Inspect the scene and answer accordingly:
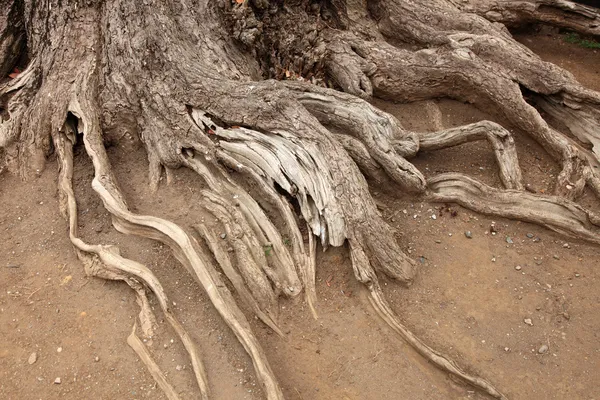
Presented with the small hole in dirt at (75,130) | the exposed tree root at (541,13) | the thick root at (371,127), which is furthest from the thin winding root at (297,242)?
the exposed tree root at (541,13)

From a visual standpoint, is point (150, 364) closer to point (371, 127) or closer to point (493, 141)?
point (371, 127)

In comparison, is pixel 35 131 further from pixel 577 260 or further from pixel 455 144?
pixel 577 260

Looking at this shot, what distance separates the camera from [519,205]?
16.1 ft

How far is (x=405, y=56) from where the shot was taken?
20.6 feet

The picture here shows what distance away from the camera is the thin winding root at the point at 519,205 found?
15.5 feet

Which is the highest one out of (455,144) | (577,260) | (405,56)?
(405,56)

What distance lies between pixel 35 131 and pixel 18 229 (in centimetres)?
116

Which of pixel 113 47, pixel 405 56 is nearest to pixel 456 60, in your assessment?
pixel 405 56

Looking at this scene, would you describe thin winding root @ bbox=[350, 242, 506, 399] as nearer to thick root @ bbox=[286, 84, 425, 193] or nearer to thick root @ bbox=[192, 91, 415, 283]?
thick root @ bbox=[192, 91, 415, 283]

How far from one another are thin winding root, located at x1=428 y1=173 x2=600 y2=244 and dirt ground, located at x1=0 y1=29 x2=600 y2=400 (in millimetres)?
111

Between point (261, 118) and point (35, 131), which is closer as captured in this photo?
point (261, 118)

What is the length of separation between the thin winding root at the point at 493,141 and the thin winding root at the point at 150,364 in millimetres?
3450

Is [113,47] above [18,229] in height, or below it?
above

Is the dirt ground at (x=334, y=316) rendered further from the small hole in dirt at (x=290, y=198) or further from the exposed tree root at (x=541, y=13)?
the exposed tree root at (x=541, y=13)
